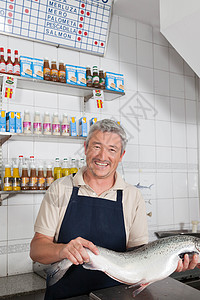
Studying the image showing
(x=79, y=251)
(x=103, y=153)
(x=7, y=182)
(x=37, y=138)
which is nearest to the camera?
(x=79, y=251)

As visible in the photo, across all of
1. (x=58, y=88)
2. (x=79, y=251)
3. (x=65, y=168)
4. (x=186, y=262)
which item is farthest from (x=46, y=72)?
(x=186, y=262)

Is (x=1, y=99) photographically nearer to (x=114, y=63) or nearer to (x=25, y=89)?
(x=25, y=89)

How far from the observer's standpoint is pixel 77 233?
1.59 meters

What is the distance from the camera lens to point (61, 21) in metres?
2.89

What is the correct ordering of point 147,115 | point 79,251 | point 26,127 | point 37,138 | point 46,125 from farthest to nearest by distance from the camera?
point 147,115, point 37,138, point 46,125, point 26,127, point 79,251

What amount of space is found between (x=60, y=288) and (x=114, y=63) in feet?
7.77

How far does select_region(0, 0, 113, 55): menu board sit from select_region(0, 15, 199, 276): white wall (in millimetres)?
89

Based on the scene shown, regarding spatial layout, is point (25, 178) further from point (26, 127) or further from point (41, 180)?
point (26, 127)

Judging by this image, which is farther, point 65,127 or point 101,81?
point 101,81

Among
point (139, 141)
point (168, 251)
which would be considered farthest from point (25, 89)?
point (168, 251)

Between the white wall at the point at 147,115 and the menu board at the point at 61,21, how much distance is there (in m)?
0.09

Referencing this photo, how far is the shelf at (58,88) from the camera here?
2499mm

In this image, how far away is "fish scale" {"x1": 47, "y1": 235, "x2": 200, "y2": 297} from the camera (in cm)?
121

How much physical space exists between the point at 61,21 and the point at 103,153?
1829mm
